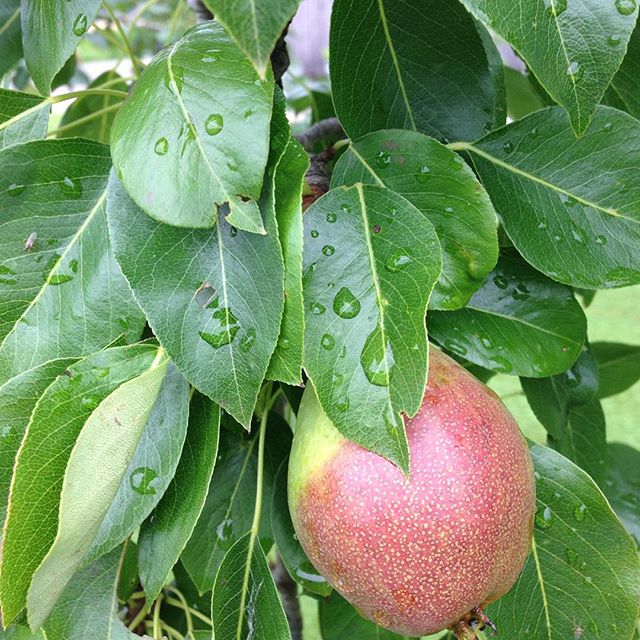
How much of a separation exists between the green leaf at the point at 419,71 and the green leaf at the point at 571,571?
27cm

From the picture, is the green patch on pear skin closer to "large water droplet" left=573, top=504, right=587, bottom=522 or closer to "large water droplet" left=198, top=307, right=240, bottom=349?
"large water droplet" left=198, top=307, right=240, bottom=349

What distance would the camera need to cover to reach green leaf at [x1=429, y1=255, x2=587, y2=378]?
2.10 feet

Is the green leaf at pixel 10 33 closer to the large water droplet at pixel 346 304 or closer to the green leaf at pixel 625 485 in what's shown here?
the large water droplet at pixel 346 304

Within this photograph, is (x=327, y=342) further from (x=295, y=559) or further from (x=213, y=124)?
(x=295, y=559)

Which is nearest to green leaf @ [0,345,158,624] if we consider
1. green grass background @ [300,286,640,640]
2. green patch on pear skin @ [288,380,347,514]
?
green patch on pear skin @ [288,380,347,514]

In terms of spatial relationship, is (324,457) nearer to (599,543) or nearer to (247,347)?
(247,347)

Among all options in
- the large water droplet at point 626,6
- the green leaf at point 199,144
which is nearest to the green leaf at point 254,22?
the green leaf at point 199,144

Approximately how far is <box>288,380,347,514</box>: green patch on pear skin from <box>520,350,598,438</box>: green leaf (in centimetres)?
25

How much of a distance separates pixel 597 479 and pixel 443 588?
43 cm

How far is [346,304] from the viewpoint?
52 centimetres

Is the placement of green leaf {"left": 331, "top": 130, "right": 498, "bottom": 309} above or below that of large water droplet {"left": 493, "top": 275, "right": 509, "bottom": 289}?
above

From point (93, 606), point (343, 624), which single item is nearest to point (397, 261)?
point (93, 606)

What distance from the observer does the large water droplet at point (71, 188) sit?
23.4 inches

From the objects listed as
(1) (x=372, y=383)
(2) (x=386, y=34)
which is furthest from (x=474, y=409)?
(2) (x=386, y=34)
